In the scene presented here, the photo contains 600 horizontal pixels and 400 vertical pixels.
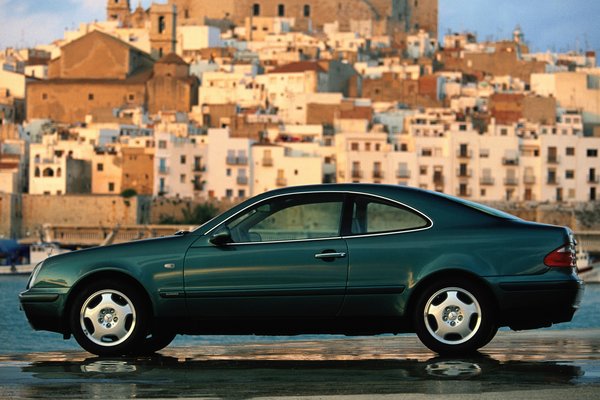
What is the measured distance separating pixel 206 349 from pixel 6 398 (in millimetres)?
3134

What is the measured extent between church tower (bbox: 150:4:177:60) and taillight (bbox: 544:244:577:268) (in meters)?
115

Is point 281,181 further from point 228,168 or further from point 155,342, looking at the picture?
point 155,342

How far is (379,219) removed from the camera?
1092cm

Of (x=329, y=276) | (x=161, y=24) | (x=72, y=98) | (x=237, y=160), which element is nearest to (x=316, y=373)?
(x=329, y=276)

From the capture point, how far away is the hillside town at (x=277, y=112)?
289 feet

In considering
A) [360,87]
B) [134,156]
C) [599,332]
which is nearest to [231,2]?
[360,87]

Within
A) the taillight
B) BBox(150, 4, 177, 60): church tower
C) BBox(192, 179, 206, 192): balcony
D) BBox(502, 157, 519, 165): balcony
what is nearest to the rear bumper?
the taillight

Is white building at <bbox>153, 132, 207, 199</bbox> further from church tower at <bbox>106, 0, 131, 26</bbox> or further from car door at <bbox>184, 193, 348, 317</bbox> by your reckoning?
car door at <bbox>184, 193, 348, 317</bbox>

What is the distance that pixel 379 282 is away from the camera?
10695 mm

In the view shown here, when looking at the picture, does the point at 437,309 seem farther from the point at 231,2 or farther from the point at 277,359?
the point at 231,2

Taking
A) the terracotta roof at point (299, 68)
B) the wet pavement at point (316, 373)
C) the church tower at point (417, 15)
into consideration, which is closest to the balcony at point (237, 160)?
the terracotta roof at point (299, 68)

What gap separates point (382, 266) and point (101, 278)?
1712mm

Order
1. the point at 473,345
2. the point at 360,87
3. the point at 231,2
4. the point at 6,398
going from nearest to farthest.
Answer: the point at 6,398
the point at 473,345
the point at 360,87
the point at 231,2

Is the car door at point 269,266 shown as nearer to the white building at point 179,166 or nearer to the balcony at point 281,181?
the balcony at point 281,181
